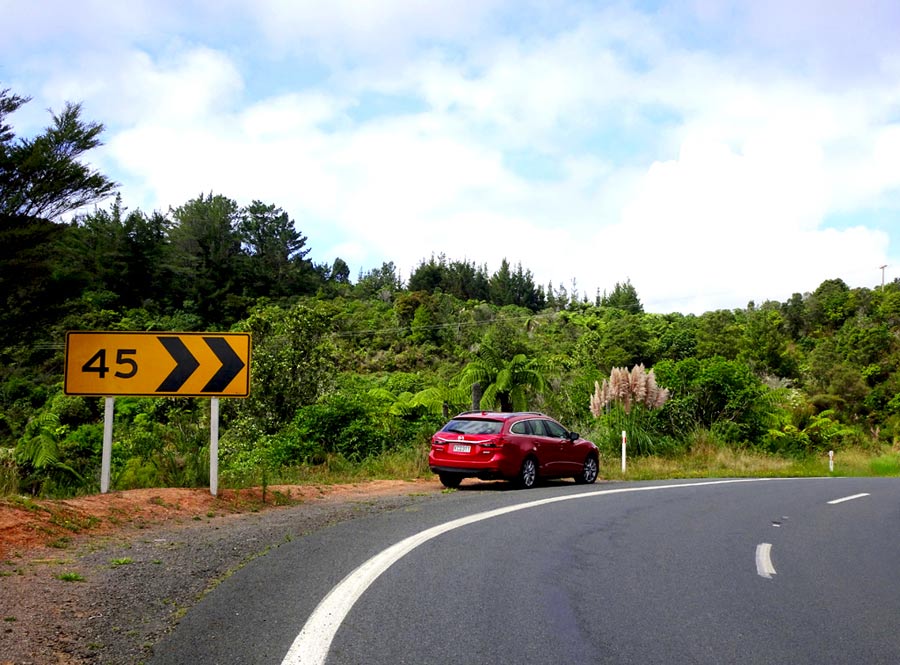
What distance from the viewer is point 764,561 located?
8.75 metres

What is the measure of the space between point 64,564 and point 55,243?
17.5 ft

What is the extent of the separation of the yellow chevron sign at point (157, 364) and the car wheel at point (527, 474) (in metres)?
6.21

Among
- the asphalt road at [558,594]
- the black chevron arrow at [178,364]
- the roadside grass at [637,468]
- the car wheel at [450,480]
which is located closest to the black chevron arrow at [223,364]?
the black chevron arrow at [178,364]

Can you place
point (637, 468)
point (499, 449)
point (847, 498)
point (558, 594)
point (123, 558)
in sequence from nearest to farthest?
point (558, 594) < point (123, 558) < point (499, 449) < point (847, 498) < point (637, 468)

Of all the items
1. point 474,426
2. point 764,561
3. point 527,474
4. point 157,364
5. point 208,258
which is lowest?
point 764,561

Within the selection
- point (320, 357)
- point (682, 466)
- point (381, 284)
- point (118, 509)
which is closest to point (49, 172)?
point (118, 509)

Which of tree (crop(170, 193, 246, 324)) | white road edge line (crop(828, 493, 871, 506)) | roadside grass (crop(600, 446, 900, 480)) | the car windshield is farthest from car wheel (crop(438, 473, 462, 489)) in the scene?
tree (crop(170, 193, 246, 324))

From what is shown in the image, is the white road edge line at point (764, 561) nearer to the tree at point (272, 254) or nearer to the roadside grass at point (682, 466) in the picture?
the roadside grass at point (682, 466)

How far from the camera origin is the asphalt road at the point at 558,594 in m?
5.24

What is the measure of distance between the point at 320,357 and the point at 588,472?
10271mm

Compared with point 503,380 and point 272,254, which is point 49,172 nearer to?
point 503,380

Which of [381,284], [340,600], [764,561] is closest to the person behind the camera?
[340,600]

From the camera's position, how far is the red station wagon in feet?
52.1

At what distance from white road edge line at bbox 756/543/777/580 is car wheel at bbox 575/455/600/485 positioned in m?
8.56
